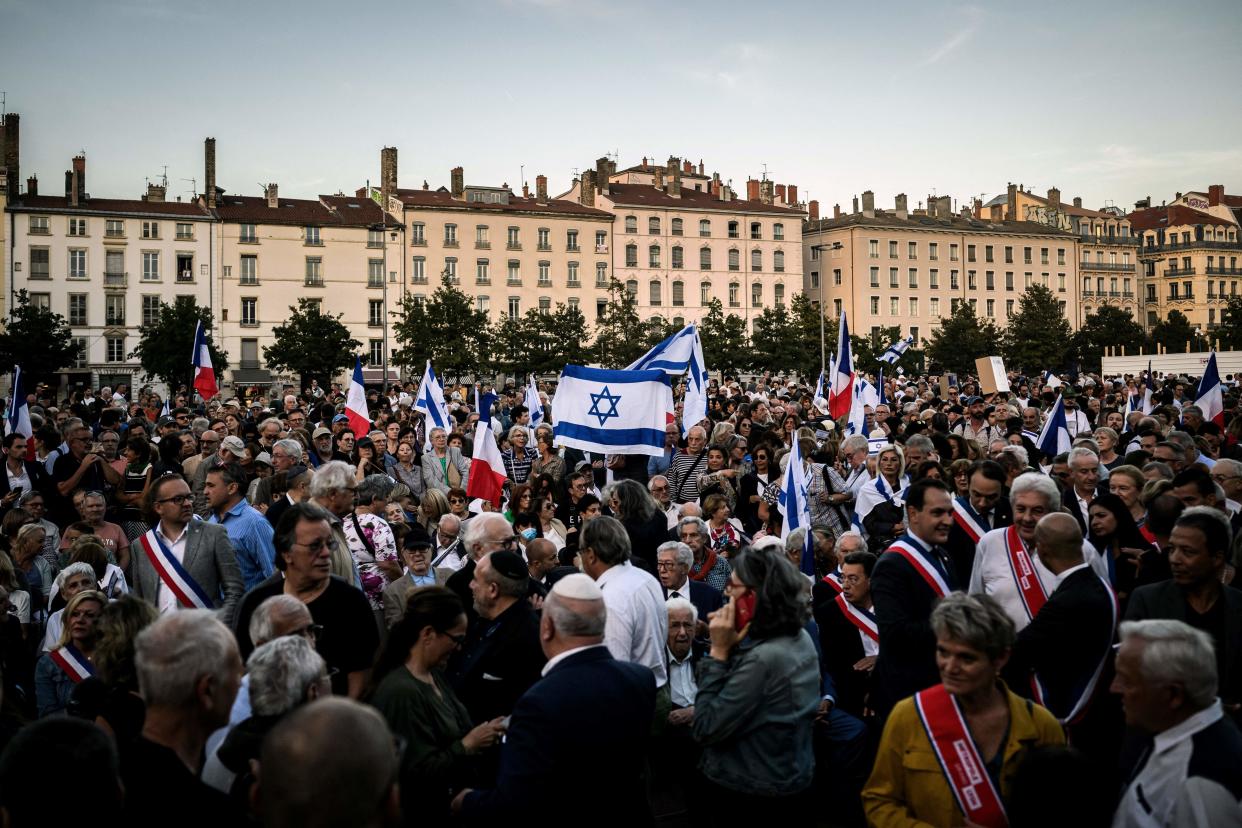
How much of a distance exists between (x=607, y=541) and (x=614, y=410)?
526 centimetres

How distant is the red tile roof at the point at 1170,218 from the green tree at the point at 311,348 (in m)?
89.4

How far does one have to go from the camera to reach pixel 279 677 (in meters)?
3.84

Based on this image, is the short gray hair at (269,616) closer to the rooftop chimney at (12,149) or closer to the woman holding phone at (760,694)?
the woman holding phone at (760,694)

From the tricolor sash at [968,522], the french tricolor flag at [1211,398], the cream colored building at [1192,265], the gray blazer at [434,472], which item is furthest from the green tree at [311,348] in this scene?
the cream colored building at [1192,265]

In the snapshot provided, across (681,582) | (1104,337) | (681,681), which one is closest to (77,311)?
(681,582)

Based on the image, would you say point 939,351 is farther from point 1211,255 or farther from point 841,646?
point 841,646

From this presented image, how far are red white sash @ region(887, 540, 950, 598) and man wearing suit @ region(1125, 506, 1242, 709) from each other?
2.69 feet

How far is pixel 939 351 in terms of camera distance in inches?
3201

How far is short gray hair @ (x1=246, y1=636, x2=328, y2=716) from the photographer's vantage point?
3.82 meters

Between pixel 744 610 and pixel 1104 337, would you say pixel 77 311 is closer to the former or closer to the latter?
pixel 1104 337

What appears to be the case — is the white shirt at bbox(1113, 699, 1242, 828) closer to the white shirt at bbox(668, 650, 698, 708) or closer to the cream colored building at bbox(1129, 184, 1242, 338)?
the white shirt at bbox(668, 650, 698, 708)

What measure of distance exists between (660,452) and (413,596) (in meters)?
6.42

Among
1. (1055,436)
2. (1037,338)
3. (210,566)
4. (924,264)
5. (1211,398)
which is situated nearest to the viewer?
(210,566)

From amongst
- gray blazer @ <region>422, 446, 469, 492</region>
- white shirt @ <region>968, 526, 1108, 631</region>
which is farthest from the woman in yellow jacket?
gray blazer @ <region>422, 446, 469, 492</region>
